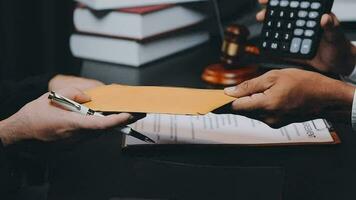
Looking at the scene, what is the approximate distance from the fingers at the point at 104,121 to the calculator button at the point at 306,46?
1.23ft

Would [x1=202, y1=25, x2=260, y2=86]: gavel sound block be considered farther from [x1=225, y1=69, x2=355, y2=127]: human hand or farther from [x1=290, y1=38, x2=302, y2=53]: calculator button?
[x1=225, y1=69, x2=355, y2=127]: human hand

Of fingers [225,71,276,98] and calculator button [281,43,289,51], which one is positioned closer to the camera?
fingers [225,71,276,98]

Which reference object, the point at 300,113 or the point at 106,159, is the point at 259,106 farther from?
the point at 106,159

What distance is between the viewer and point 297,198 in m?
0.63

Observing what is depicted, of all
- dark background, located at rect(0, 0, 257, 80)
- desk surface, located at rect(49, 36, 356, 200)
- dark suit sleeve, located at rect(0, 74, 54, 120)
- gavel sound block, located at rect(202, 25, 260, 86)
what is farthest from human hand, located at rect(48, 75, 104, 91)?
dark background, located at rect(0, 0, 257, 80)

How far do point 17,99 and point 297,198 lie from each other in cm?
50

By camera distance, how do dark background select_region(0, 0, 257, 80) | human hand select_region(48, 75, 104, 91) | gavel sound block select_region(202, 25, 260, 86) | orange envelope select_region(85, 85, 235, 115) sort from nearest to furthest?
orange envelope select_region(85, 85, 235, 115) → human hand select_region(48, 75, 104, 91) → gavel sound block select_region(202, 25, 260, 86) → dark background select_region(0, 0, 257, 80)

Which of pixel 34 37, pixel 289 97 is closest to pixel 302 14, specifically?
pixel 289 97

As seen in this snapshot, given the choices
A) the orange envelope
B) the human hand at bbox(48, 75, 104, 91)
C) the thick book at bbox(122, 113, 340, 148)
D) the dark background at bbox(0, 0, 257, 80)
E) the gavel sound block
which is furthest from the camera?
the dark background at bbox(0, 0, 257, 80)

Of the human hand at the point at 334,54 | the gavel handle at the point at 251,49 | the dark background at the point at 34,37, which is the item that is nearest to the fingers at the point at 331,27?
the human hand at the point at 334,54

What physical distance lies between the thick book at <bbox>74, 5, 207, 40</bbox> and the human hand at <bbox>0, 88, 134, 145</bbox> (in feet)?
1.20

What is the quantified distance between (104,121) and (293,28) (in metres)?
0.42

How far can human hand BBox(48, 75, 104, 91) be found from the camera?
2.93 feet

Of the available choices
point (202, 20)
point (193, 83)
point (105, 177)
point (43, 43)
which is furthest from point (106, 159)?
point (43, 43)
